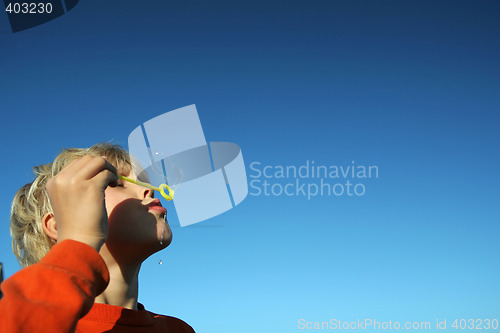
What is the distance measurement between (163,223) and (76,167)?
696 millimetres

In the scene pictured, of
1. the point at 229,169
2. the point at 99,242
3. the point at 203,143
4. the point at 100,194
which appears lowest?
the point at 99,242

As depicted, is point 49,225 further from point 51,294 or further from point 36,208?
point 51,294

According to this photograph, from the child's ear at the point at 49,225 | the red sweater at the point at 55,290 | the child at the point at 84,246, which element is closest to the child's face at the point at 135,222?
the child at the point at 84,246

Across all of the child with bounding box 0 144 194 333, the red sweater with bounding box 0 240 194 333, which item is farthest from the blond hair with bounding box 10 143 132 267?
the red sweater with bounding box 0 240 194 333

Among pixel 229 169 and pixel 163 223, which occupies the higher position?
pixel 229 169

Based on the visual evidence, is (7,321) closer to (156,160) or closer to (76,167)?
(76,167)

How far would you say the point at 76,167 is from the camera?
4.60 ft

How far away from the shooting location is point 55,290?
1.10m

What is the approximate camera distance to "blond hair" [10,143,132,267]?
2.11 metres

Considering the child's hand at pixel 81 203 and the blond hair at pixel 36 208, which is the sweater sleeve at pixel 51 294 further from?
the blond hair at pixel 36 208

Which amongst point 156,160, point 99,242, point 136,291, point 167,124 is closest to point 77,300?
point 99,242

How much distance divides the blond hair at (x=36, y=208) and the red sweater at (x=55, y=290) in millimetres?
959

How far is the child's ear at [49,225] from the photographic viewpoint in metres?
2.04

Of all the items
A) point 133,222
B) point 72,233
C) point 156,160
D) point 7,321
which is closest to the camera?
point 7,321
